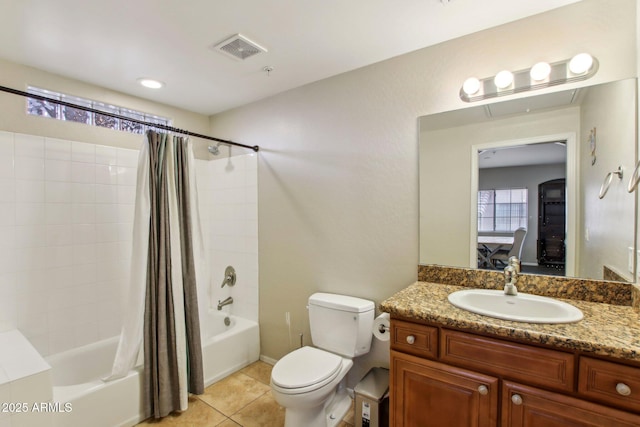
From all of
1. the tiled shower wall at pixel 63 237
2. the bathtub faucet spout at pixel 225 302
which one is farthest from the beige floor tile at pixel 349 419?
the tiled shower wall at pixel 63 237

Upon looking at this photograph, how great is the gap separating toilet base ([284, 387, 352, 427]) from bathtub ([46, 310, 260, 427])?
0.89 metres

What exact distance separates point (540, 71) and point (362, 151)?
42.1 inches

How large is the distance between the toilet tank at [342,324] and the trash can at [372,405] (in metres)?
0.23

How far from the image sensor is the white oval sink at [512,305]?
1.34m

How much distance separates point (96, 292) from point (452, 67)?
3.02 meters

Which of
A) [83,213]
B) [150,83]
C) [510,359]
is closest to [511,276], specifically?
[510,359]

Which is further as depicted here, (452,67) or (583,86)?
(452,67)

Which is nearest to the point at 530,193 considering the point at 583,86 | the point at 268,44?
the point at 583,86

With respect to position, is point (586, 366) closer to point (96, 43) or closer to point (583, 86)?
point (583, 86)

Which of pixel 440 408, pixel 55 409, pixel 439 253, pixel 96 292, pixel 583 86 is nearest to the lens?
pixel 440 408

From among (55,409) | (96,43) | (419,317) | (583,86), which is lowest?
(55,409)

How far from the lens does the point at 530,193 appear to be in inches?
65.1

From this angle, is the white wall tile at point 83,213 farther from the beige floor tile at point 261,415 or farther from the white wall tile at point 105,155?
the beige floor tile at point 261,415

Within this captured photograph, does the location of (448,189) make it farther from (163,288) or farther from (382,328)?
(163,288)
